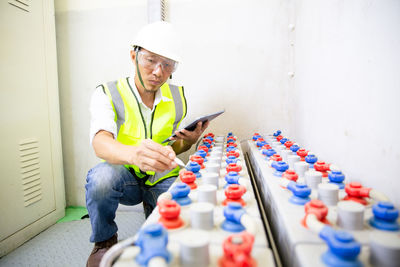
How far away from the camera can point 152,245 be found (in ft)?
1.20

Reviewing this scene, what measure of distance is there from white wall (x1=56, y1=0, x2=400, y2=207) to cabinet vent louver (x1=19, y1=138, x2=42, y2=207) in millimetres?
343

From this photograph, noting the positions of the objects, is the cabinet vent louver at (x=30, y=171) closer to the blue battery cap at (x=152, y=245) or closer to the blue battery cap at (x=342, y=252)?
the blue battery cap at (x=152, y=245)

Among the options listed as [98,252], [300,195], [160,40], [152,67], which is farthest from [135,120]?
[300,195]

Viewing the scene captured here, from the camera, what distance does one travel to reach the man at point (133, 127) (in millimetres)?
945

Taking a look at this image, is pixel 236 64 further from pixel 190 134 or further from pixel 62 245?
pixel 62 245

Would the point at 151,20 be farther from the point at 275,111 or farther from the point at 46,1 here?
the point at 275,111

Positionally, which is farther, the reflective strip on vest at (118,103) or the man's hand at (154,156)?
the reflective strip on vest at (118,103)

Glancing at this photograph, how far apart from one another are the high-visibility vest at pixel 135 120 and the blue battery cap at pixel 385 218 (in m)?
0.86

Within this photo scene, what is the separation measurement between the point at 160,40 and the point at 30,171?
1.12 meters

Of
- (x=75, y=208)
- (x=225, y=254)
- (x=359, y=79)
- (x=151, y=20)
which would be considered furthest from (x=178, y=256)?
(x=75, y=208)

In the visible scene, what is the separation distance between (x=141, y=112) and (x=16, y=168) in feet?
2.73

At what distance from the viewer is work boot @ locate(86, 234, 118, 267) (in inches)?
36.5

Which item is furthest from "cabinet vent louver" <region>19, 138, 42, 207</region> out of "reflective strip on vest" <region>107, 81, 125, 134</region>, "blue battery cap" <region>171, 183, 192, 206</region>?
"blue battery cap" <region>171, 183, 192, 206</region>

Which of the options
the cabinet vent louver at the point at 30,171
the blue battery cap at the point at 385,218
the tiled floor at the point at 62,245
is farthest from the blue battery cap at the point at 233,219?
the cabinet vent louver at the point at 30,171
